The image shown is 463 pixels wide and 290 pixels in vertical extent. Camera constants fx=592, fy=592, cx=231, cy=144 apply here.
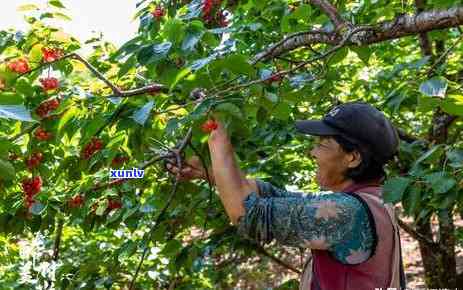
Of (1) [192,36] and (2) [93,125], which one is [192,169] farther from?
(1) [192,36]

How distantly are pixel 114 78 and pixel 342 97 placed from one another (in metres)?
3.46

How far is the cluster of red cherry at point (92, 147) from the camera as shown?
2.77 metres

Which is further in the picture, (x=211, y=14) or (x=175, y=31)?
(x=211, y=14)

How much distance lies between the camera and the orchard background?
79.9 inches

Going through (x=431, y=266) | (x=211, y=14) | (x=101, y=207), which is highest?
(x=211, y=14)

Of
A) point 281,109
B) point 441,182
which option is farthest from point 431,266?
point 281,109

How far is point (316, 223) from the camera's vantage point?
5.94ft

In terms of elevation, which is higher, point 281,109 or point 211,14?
point 211,14

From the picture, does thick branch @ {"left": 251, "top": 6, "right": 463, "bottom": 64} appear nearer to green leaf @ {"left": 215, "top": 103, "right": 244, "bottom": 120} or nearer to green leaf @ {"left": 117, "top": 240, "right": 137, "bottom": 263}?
green leaf @ {"left": 215, "top": 103, "right": 244, "bottom": 120}

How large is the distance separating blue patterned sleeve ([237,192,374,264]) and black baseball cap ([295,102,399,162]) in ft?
0.80

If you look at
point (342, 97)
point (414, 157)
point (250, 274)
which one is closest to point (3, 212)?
point (414, 157)

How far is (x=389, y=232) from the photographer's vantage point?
1.90 metres

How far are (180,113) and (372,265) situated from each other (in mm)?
904

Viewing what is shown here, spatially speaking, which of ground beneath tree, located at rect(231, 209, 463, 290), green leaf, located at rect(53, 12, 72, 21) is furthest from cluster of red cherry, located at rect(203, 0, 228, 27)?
ground beneath tree, located at rect(231, 209, 463, 290)
